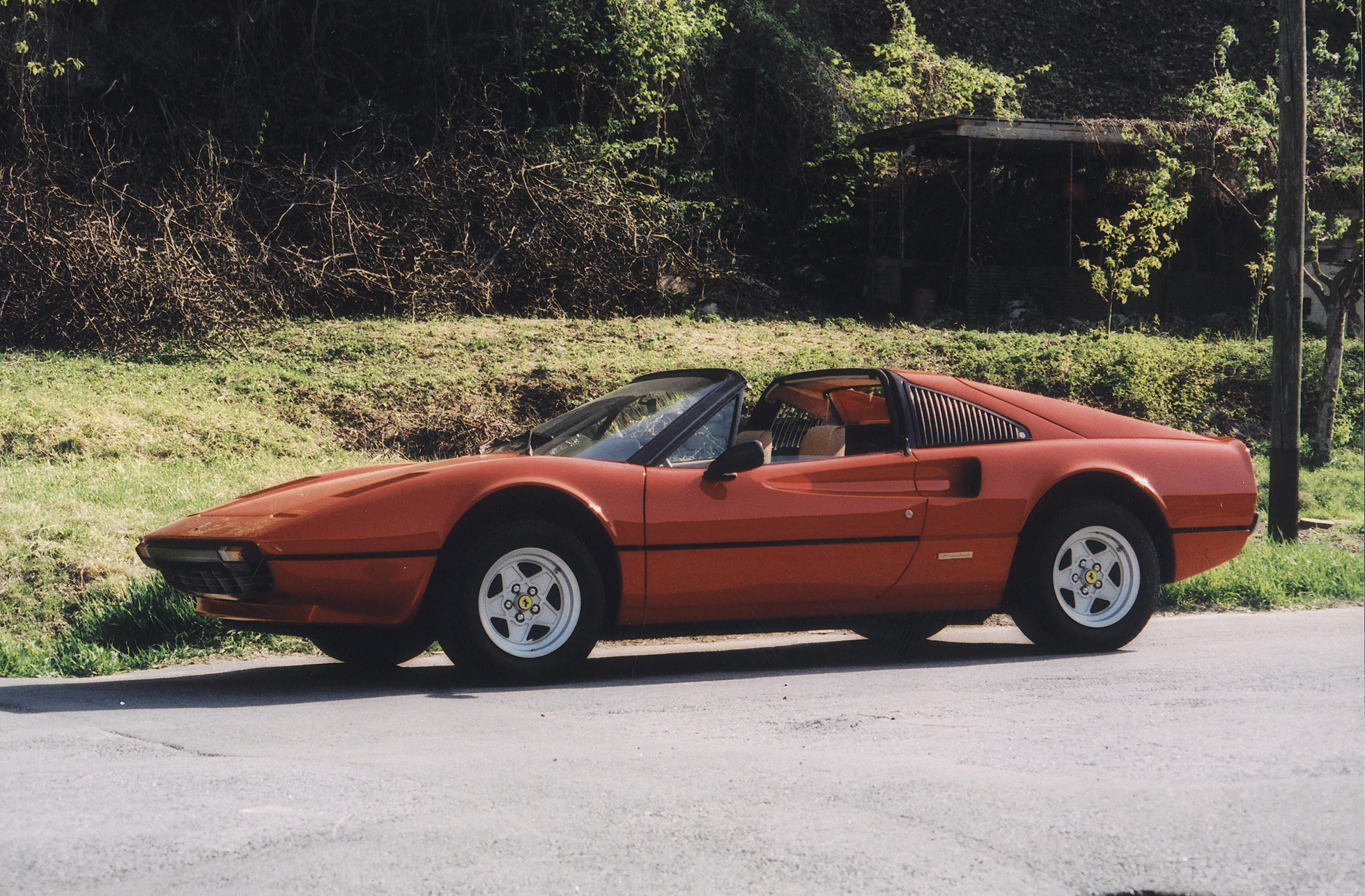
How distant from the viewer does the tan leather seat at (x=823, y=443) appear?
5.73 m

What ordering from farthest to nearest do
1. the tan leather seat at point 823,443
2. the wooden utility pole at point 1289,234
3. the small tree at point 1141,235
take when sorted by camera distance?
1. the small tree at point 1141,235
2. the wooden utility pole at point 1289,234
3. the tan leather seat at point 823,443

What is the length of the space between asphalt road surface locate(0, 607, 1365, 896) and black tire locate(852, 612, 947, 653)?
546 millimetres

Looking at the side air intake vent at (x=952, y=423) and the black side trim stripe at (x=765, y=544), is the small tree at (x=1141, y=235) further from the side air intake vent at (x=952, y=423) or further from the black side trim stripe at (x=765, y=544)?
the black side trim stripe at (x=765, y=544)

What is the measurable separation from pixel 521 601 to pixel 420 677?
2.60ft

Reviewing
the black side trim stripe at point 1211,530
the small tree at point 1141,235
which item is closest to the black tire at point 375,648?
the black side trim stripe at point 1211,530

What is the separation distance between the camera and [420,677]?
5352mm

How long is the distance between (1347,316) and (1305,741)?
16967 mm

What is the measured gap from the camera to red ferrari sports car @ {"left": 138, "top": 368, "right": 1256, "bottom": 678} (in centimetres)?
475

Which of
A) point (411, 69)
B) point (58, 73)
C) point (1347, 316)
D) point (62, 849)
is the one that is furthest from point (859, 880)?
point (1347, 316)

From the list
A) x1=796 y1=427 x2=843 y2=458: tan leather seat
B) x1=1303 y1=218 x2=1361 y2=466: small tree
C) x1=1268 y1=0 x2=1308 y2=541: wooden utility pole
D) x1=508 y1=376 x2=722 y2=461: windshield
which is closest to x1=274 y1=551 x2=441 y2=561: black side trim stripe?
x1=508 y1=376 x2=722 y2=461: windshield

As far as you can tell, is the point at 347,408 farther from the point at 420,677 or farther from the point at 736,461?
Result: the point at 736,461

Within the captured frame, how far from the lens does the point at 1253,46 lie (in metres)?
27.6

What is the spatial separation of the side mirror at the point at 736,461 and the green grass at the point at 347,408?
2593 mm

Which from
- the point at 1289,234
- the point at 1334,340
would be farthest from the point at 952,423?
the point at 1334,340
